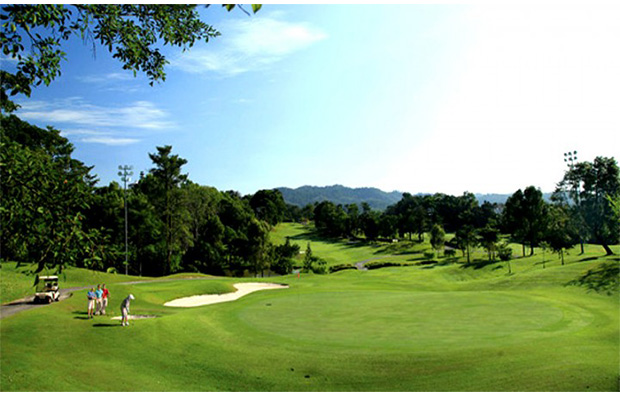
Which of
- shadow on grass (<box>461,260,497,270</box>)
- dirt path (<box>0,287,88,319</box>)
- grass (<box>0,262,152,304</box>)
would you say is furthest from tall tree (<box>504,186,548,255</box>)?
dirt path (<box>0,287,88,319</box>)

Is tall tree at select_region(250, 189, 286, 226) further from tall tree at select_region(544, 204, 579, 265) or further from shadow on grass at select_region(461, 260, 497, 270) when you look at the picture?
tall tree at select_region(544, 204, 579, 265)

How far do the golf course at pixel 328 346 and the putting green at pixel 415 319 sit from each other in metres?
0.08

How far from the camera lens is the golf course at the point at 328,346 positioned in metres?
13.5

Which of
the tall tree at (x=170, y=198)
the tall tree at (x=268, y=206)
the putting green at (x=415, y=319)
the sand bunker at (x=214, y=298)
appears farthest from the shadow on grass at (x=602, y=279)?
the tall tree at (x=268, y=206)

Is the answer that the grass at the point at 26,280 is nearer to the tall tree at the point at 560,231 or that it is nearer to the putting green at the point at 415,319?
the putting green at the point at 415,319

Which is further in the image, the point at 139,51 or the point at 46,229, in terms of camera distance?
the point at 139,51

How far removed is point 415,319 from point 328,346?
24.9ft

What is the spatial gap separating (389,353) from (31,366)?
13.3m

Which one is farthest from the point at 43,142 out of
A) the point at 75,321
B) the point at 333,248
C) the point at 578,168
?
the point at 578,168

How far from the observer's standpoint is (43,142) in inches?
2346

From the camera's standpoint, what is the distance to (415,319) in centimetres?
2317

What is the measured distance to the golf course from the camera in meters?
13.5

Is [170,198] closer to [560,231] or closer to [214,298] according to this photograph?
[214,298]

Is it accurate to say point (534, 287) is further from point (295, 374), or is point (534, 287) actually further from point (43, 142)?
point (43, 142)
